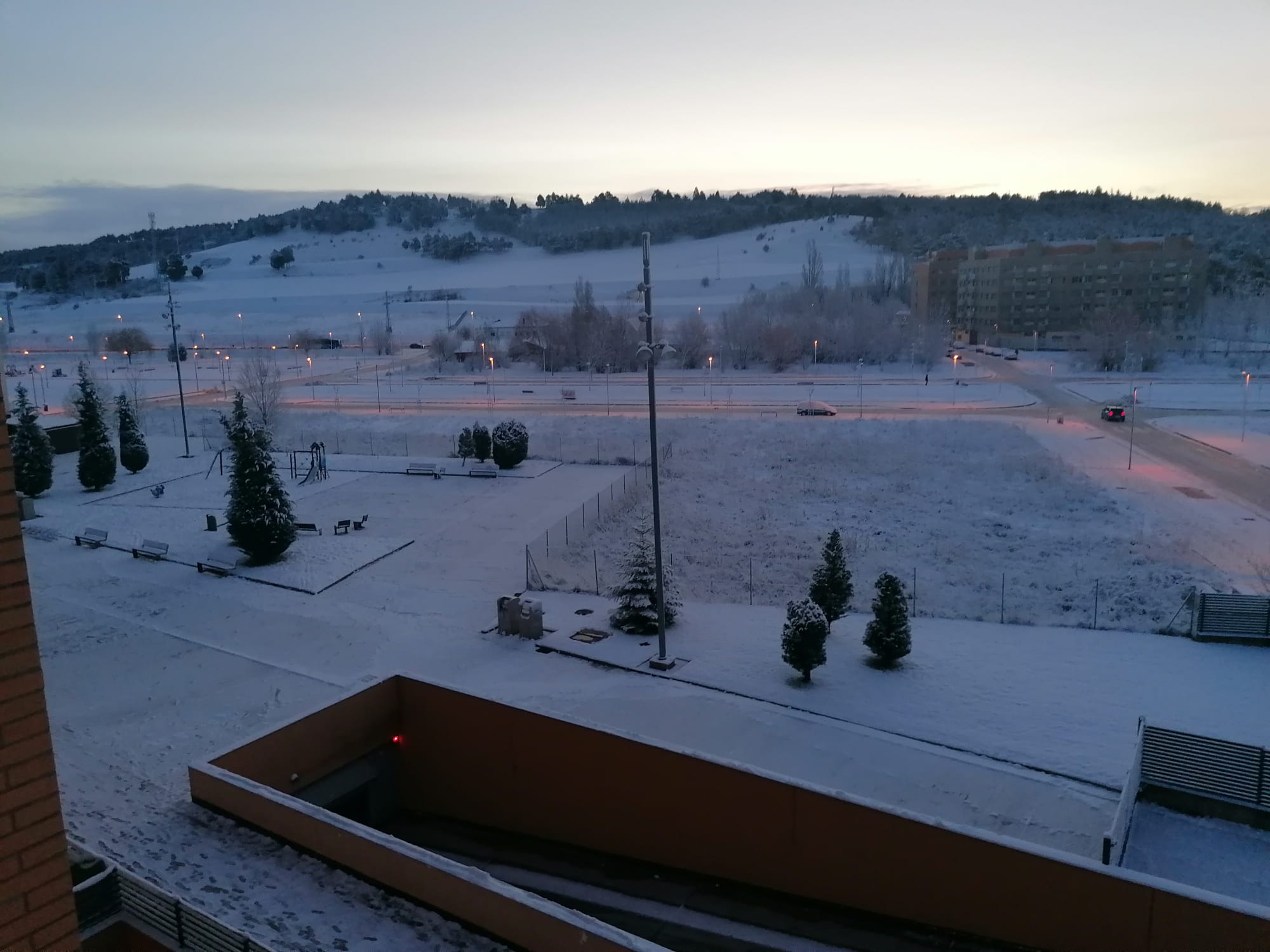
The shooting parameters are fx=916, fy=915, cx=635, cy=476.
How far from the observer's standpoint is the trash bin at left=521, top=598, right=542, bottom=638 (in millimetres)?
17047

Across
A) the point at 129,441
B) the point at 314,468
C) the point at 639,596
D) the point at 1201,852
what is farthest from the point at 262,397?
the point at 1201,852

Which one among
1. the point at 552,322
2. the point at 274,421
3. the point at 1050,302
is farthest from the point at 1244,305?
the point at 274,421

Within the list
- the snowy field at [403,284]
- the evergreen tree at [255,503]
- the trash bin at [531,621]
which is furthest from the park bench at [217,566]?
the snowy field at [403,284]

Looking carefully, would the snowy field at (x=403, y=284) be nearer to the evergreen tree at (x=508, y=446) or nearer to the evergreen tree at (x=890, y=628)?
the evergreen tree at (x=508, y=446)

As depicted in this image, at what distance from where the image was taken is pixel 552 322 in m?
75.4

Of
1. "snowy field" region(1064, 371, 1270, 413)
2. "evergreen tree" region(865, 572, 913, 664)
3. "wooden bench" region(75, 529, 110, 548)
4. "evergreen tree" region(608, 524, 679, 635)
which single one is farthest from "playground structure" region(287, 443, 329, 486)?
"snowy field" region(1064, 371, 1270, 413)

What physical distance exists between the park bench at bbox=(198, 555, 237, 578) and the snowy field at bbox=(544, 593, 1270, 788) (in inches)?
327

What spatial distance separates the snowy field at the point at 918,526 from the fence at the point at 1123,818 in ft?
25.6

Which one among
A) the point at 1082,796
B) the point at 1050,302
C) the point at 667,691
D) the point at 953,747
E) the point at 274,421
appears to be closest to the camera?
the point at 1082,796

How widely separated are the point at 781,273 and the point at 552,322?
73.1 metres

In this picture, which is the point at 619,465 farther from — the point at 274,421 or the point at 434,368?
the point at 434,368

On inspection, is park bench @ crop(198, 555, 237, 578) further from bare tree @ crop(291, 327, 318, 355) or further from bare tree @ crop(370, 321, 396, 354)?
bare tree @ crop(291, 327, 318, 355)

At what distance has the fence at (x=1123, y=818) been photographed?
9477 millimetres

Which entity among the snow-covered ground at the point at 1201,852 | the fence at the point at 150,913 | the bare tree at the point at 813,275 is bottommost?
the snow-covered ground at the point at 1201,852
